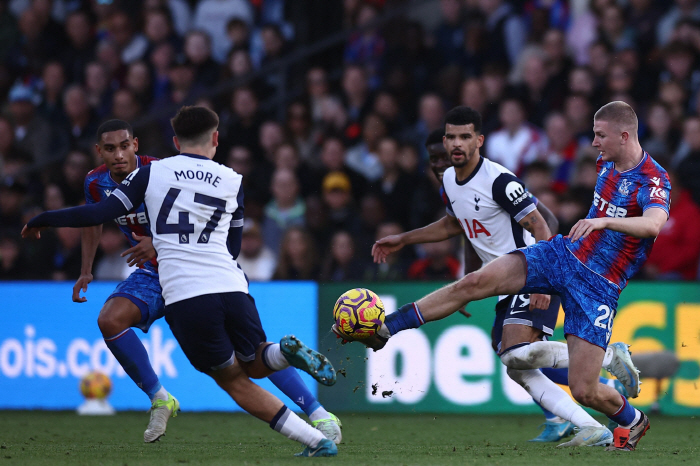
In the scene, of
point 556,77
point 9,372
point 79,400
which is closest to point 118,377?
point 79,400

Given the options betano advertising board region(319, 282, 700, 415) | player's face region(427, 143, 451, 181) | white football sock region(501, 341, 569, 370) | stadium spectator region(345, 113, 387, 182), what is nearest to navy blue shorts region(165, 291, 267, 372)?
white football sock region(501, 341, 569, 370)

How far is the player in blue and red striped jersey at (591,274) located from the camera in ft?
20.9

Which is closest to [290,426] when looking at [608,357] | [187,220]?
[187,220]

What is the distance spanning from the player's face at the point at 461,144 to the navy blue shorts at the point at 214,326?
2.22 meters

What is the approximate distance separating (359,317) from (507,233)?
5.44ft

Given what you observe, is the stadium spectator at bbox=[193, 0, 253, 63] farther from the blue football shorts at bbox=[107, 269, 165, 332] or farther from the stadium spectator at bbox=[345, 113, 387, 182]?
the blue football shorts at bbox=[107, 269, 165, 332]

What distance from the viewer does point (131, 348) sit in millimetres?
7449

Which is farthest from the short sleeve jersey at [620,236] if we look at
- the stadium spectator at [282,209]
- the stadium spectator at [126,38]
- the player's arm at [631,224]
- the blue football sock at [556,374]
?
the stadium spectator at [126,38]

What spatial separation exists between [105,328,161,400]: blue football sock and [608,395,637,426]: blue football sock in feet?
11.1

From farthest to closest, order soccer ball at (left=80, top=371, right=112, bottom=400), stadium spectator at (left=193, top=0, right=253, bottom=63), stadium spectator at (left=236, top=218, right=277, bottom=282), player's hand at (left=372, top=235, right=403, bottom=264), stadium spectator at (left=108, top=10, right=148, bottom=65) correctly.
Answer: stadium spectator at (left=108, top=10, right=148, bottom=65)
stadium spectator at (left=193, top=0, right=253, bottom=63)
stadium spectator at (left=236, top=218, right=277, bottom=282)
soccer ball at (left=80, top=371, right=112, bottom=400)
player's hand at (left=372, top=235, right=403, bottom=264)

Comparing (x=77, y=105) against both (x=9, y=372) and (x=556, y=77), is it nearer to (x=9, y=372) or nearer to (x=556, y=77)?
(x=9, y=372)

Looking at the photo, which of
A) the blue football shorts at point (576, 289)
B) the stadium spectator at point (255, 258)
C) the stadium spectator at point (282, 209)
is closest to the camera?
the blue football shorts at point (576, 289)

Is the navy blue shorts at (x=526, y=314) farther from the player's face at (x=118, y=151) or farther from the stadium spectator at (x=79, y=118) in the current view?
the stadium spectator at (x=79, y=118)

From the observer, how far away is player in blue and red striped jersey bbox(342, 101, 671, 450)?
6.36 metres
